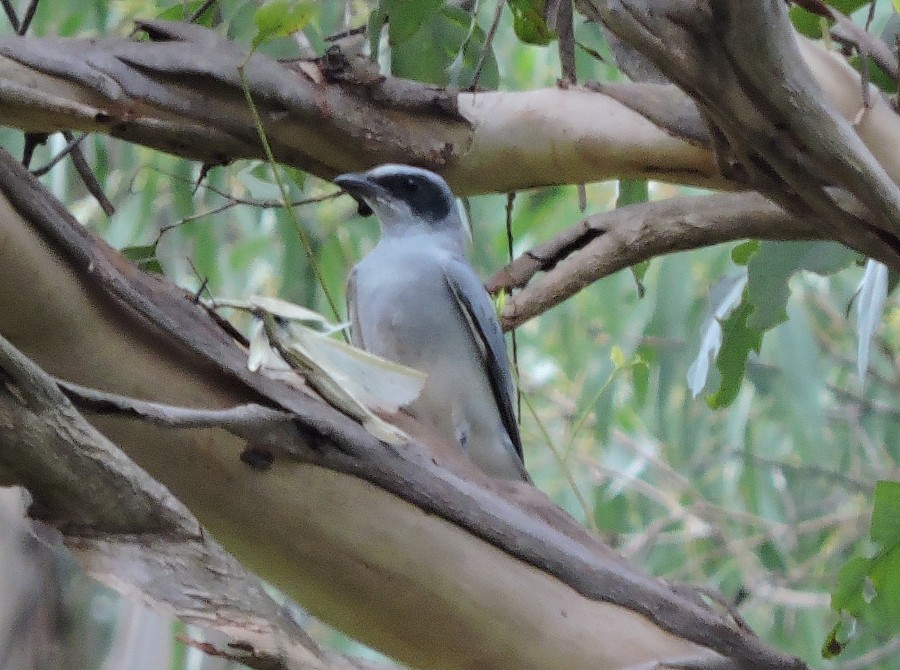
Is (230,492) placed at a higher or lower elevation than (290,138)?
lower

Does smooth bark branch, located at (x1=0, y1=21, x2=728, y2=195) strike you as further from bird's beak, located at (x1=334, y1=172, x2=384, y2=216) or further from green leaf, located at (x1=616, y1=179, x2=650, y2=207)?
green leaf, located at (x1=616, y1=179, x2=650, y2=207)

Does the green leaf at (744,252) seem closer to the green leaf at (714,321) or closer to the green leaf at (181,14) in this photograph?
the green leaf at (714,321)

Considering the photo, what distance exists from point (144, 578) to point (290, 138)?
2.21 ft

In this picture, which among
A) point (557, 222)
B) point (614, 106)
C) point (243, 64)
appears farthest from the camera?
point (557, 222)

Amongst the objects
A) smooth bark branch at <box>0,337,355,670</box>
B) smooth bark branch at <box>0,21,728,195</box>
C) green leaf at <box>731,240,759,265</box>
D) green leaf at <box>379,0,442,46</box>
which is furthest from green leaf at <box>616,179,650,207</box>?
smooth bark branch at <box>0,337,355,670</box>

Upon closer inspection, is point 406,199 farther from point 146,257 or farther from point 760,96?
point 760,96

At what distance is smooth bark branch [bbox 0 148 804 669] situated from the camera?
0.90 metres

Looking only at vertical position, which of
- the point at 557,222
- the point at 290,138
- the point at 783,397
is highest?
the point at 290,138

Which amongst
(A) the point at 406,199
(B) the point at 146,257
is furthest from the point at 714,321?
(B) the point at 146,257

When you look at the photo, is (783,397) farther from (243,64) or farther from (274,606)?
(274,606)

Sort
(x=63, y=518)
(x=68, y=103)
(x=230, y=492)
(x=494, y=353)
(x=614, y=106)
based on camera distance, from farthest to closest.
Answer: (x=494, y=353), (x=614, y=106), (x=68, y=103), (x=230, y=492), (x=63, y=518)

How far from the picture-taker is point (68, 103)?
3.57ft

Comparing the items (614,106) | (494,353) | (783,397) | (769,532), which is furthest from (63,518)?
(769,532)

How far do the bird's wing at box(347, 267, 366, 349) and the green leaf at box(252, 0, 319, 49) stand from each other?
2.27 feet
